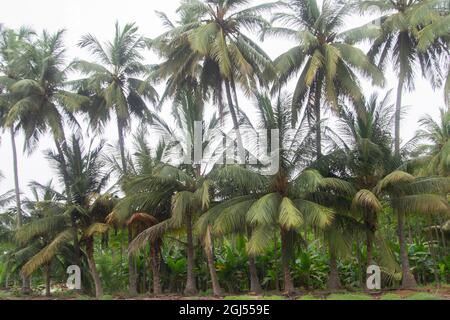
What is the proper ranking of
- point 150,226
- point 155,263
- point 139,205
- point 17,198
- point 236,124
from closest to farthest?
point 139,205 < point 150,226 < point 155,263 < point 236,124 < point 17,198

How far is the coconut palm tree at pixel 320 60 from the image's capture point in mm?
23266

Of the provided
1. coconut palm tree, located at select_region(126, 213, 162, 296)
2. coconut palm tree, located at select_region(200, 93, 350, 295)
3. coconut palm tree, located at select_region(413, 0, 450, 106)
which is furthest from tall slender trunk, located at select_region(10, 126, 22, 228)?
coconut palm tree, located at select_region(413, 0, 450, 106)

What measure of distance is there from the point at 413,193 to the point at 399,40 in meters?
8.24

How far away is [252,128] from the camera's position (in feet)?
64.6

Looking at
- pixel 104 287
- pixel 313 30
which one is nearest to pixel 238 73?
pixel 313 30

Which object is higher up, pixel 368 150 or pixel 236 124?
pixel 236 124

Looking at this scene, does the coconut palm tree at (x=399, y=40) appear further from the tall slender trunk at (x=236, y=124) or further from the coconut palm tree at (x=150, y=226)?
the coconut palm tree at (x=150, y=226)

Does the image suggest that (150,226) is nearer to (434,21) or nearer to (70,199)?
(70,199)

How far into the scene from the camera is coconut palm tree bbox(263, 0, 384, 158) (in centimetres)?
2327

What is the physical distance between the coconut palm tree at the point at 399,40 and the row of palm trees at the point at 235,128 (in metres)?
0.06

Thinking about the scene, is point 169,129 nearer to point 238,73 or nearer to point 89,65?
point 238,73

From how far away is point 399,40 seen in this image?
981 inches

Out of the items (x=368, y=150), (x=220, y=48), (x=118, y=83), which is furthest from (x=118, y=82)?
(x=368, y=150)
